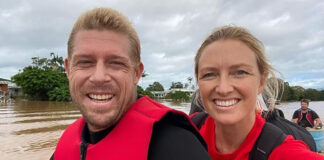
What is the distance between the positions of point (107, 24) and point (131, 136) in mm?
776

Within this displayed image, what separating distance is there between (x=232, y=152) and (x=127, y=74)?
1.06m

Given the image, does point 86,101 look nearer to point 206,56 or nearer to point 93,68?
point 93,68

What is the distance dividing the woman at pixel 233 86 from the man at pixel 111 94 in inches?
19.6

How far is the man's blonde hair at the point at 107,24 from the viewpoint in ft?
5.72

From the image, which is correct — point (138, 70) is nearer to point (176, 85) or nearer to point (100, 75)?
point (100, 75)

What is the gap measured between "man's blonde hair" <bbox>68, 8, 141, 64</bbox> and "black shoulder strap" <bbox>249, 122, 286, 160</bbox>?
1.07 meters

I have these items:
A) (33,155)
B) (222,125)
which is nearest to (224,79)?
(222,125)

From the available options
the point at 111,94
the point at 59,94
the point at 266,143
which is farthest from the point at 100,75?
the point at 59,94

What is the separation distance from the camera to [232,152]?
2035mm

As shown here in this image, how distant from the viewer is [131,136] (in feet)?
5.28

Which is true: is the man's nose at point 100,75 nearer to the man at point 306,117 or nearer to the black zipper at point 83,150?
the black zipper at point 83,150

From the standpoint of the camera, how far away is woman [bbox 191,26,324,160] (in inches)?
75.2

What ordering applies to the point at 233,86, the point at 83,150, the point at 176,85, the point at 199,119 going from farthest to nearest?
the point at 176,85 < the point at 199,119 < the point at 233,86 < the point at 83,150

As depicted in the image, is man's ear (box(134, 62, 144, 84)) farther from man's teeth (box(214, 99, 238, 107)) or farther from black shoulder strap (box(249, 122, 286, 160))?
black shoulder strap (box(249, 122, 286, 160))
